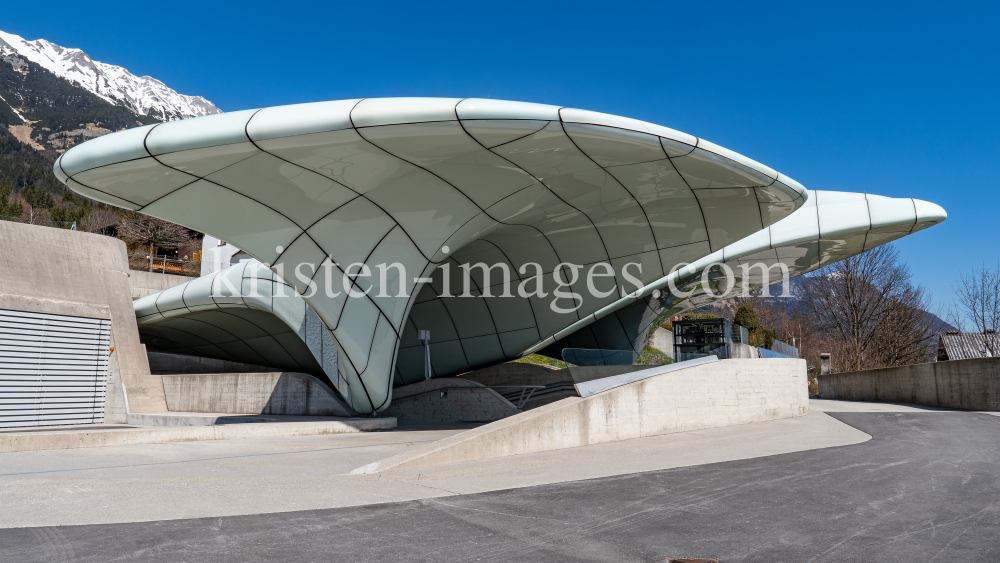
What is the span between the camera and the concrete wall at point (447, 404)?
19906mm

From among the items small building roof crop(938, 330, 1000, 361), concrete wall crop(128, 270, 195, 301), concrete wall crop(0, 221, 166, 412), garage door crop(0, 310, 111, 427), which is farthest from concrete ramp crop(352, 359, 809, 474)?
concrete wall crop(128, 270, 195, 301)

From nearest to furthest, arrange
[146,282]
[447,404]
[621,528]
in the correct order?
[621,528], [447,404], [146,282]

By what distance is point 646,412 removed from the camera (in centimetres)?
1415

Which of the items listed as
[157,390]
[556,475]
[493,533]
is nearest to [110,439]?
[556,475]

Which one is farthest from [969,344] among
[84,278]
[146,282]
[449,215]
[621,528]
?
[146,282]

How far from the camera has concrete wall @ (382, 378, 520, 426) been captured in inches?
784

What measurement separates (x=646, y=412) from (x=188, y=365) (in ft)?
87.4

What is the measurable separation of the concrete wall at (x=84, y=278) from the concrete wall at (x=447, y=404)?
31.4 feet

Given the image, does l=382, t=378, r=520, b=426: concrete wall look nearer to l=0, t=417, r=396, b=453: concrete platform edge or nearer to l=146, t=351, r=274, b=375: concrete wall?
l=0, t=417, r=396, b=453: concrete platform edge

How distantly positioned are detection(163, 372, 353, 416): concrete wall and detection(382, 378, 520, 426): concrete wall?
6.07 ft

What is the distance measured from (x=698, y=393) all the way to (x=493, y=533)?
11.7 meters

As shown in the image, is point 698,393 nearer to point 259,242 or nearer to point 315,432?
point 315,432

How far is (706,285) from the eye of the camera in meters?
25.9

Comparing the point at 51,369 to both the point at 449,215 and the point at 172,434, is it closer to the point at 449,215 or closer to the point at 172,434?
the point at 172,434
